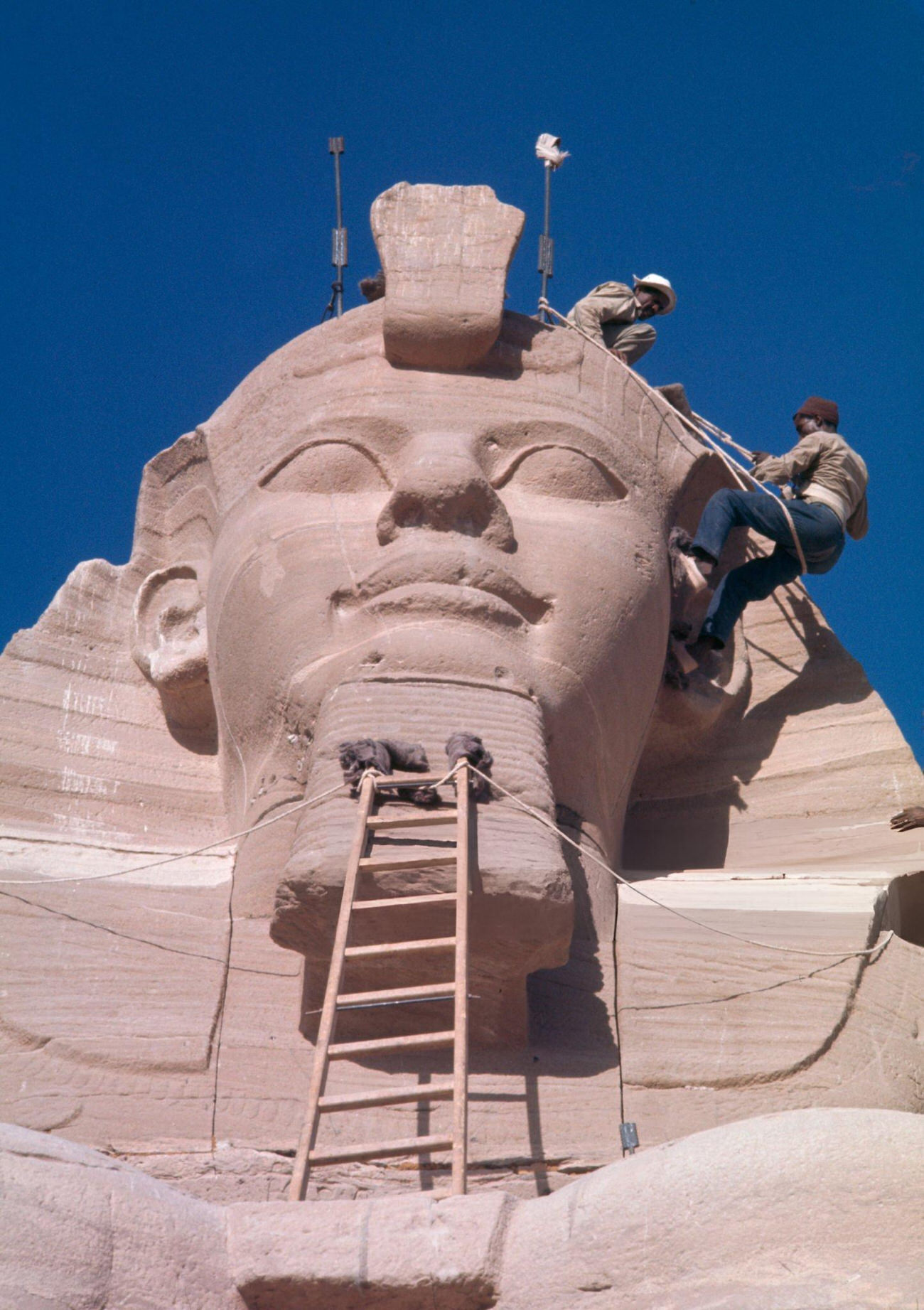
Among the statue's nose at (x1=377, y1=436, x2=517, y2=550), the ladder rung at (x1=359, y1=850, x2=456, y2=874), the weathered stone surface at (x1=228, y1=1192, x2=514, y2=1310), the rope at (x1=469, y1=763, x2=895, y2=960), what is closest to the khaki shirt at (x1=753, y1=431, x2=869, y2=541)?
the statue's nose at (x1=377, y1=436, x2=517, y2=550)

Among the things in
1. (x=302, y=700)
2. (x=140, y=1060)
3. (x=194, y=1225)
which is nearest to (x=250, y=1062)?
(x=140, y=1060)

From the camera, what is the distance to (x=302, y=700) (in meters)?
6.49

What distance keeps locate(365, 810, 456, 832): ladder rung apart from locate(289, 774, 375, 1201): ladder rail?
3cm

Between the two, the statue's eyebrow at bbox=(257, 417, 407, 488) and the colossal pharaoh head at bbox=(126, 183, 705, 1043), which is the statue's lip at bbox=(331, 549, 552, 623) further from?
the statue's eyebrow at bbox=(257, 417, 407, 488)

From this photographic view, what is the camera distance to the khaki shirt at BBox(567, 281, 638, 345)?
8.49 meters

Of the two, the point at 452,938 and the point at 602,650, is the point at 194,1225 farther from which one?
the point at 602,650

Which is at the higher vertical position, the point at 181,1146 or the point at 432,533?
the point at 432,533

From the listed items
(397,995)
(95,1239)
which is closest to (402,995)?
(397,995)

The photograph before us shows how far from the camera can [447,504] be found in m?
6.62

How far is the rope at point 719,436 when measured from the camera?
764 cm

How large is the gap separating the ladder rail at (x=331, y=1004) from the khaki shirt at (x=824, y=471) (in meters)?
2.97

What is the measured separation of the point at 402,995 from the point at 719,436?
3666 mm

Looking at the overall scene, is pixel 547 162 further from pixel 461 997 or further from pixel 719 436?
pixel 461 997

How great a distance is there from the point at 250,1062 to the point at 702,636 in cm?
266
